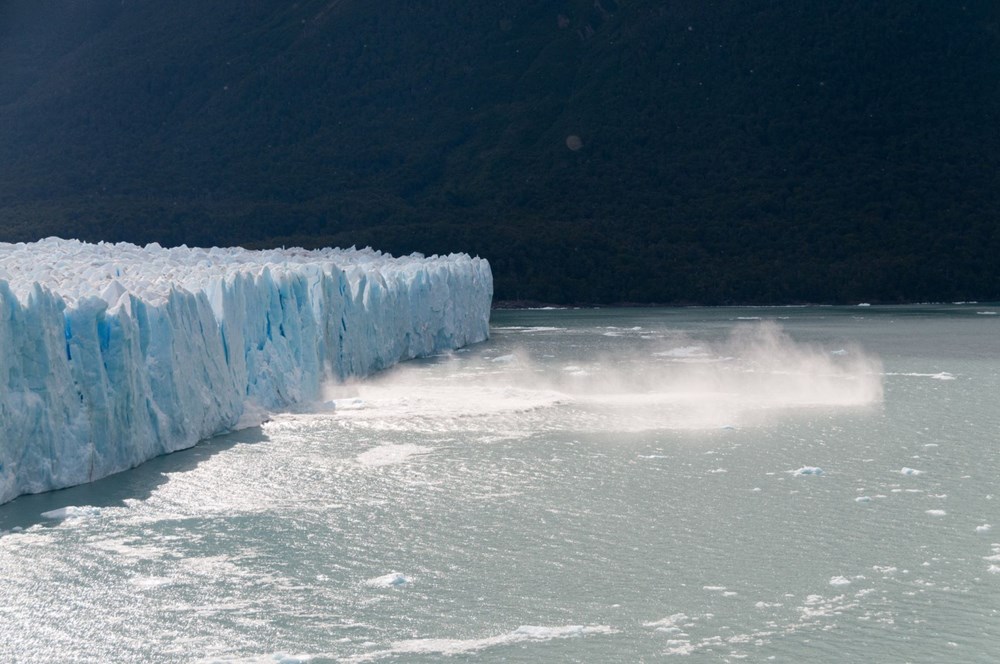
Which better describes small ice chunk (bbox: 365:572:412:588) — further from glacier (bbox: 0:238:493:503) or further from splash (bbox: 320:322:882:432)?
splash (bbox: 320:322:882:432)

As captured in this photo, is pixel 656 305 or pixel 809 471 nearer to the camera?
pixel 809 471

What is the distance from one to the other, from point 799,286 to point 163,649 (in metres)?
46.8

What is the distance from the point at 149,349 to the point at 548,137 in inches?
1989

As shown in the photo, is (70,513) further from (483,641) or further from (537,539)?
(483,641)

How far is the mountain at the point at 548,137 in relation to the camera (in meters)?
53.6

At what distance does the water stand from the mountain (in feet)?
113

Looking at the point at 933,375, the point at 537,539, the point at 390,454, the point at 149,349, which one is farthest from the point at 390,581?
the point at 933,375

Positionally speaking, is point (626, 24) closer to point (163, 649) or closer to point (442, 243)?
point (442, 243)

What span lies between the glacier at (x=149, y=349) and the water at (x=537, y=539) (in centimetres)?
46

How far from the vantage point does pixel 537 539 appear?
11195 millimetres

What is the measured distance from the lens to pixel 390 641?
864cm

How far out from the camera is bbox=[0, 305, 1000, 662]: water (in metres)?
8.73

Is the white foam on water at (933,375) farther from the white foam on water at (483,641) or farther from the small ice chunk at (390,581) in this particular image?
the white foam on water at (483,641)

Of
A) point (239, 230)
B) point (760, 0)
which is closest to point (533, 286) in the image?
point (239, 230)
